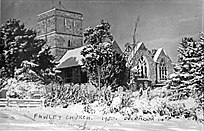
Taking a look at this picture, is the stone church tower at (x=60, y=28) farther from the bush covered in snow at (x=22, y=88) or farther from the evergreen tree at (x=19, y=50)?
the bush covered in snow at (x=22, y=88)

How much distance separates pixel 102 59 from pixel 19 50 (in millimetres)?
1196

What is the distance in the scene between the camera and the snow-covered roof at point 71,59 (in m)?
4.80

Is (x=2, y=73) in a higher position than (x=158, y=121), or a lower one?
higher

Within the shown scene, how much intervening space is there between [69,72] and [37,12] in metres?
1.05

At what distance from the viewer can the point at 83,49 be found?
4.82 m

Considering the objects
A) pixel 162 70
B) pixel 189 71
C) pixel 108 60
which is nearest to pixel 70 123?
pixel 108 60

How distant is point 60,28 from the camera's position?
460 centimetres

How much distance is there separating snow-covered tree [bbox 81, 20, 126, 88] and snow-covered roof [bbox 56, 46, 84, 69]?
0.13 metres

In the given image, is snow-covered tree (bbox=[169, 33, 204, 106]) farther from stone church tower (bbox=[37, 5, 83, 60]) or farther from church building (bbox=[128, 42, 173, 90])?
stone church tower (bbox=[37, 5, 83, 60])

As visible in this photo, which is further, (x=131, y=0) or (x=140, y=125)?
(x=131, y=0)

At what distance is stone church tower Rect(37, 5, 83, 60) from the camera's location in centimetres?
430

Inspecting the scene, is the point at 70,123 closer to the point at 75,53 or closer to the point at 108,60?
the point at 108,60

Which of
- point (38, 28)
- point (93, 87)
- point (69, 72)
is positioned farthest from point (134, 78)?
point (38, 28)

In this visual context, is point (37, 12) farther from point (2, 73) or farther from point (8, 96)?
point (8, 96)
